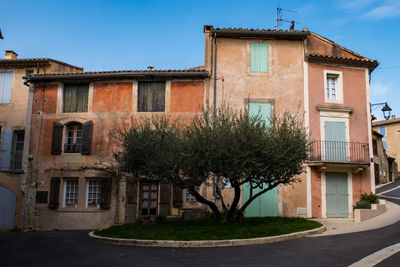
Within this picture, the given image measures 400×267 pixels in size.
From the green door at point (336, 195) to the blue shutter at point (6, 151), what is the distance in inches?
631

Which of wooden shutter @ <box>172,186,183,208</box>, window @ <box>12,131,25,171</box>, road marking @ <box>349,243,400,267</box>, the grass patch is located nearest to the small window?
the grass patch

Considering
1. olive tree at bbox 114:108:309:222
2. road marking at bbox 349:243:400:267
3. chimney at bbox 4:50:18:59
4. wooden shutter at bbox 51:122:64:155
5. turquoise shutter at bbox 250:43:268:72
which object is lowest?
road marking at bbox 349:243:400:267

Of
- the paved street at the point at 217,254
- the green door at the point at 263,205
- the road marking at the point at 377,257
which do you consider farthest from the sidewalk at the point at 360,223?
the road marking at the point at 377,257

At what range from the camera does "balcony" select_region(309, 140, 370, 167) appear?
18.0m

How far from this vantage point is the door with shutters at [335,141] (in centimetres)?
1831

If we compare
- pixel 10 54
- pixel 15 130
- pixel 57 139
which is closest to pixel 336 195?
pixel 57 139

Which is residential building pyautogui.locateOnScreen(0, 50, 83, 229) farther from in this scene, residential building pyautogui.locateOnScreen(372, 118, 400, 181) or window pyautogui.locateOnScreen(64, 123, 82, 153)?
residential building pyautogui.locateOnScreen(372, 118, 400, 181)

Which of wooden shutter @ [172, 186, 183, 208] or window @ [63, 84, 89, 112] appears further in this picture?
window @ [63, 84, 89, 112]

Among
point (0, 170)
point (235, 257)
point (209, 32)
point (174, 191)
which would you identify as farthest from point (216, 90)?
point (0, 170)

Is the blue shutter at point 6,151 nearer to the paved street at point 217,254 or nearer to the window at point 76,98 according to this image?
the window at point 76,98

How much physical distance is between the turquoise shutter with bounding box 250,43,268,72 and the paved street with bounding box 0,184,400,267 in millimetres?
9342

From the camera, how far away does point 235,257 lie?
9.23m

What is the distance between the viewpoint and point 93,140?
61.7 feet

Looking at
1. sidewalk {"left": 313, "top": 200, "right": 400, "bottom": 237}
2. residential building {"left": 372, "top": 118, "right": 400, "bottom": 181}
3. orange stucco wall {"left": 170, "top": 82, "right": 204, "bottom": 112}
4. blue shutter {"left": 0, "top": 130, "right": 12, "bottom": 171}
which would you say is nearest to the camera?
sidewalk {"left": 313, "top": 200, "right": 400, "bottom": 237}
